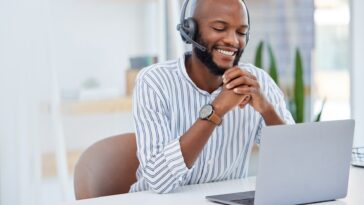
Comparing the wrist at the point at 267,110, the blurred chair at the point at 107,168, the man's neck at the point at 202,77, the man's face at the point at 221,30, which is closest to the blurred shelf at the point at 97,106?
the blurred chair at the point at 107,168

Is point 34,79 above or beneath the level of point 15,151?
above

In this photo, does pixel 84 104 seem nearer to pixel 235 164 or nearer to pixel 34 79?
pixel 34 79

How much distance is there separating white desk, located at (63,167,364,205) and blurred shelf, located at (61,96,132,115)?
1438mm

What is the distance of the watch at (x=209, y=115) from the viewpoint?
1981mm

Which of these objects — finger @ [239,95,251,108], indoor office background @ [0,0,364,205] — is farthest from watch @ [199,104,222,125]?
indoor office background @ [0,0,364,205]

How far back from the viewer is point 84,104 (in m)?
3.45

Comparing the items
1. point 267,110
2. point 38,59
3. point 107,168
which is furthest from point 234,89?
point 38,59

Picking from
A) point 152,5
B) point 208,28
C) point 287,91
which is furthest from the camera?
point 287,91

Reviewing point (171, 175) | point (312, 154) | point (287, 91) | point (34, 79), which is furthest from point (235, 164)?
Result: point (287, 91)

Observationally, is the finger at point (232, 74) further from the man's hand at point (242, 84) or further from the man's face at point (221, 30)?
the man's face at point (221, 30)

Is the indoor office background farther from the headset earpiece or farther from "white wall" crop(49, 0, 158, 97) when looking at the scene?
the headset earpiece

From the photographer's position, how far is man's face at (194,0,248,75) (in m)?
2.11

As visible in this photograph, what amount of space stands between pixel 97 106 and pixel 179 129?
138 cm

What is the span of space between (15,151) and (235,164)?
1.39 meters
